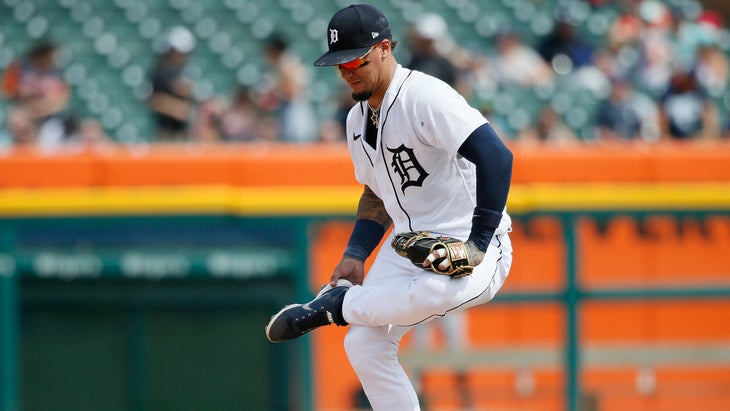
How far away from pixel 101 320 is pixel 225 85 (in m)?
5.13

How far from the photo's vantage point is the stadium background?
21.0 feet

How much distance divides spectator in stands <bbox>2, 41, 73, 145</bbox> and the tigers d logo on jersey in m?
5.82

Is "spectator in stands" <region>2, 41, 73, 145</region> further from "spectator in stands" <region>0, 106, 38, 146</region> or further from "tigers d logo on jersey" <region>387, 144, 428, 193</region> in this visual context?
"tigers d logo on jersey" <region>387, 144, 428, 193</region>

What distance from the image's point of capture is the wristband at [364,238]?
414 cm

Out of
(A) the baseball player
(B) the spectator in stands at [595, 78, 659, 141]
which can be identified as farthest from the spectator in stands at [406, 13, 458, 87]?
(A) the baseball player

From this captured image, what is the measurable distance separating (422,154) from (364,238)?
22.0 inches

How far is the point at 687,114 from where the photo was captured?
9.80 metres

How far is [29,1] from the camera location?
12.0m

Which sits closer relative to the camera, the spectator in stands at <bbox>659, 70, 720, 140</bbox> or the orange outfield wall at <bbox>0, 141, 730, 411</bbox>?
the orange outfield wall at <bbox>0, 141, 730, 411</bbox>

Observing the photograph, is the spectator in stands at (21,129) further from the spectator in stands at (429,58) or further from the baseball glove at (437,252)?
the baseball glove at (437,252)

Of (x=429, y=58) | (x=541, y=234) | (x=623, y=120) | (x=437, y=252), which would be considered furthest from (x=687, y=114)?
(x=437, y=252)

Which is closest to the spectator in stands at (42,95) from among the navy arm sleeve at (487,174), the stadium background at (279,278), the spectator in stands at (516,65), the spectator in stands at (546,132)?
the stadium background at (279,278)

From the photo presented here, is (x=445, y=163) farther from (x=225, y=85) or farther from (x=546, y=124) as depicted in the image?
(x=225, y=85)

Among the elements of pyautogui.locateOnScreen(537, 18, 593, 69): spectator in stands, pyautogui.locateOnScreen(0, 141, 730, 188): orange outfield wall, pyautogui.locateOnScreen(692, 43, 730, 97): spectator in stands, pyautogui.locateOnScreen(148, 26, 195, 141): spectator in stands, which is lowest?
pyautogui.locateOnScreen(0, 141, 730, 188): orange outfield wall
